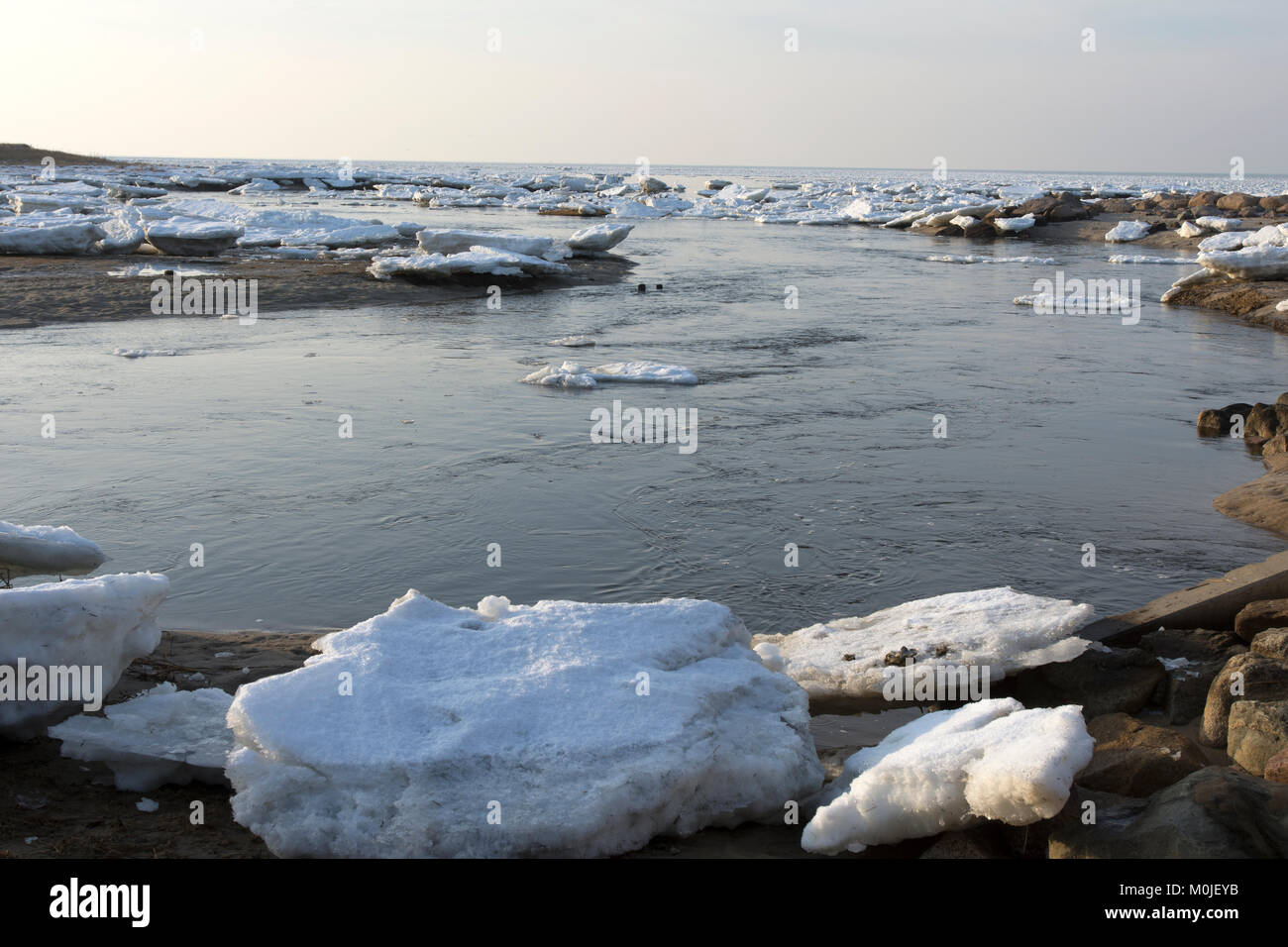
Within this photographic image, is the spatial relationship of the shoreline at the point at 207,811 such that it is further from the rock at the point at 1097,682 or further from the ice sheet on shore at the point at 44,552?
the ice sheet on shore at the point at 44,552

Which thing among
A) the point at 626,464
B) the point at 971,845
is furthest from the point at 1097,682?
the point at 626,464

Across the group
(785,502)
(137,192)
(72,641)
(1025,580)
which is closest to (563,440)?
(785,502)

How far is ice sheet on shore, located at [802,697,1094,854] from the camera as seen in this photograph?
321 cm

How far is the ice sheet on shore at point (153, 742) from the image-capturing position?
390 cm

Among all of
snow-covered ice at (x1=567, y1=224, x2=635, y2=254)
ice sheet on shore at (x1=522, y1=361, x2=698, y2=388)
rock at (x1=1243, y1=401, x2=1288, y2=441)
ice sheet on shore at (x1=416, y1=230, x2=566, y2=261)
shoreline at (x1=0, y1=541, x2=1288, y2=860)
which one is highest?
snow-covered ice at (x1=567, y1=224, x2=635, y2=254)

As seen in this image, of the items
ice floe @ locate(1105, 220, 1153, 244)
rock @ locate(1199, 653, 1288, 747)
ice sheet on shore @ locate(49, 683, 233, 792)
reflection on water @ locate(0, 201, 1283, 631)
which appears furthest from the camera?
ice floe @ locate(1105, 220, 1153, 244)

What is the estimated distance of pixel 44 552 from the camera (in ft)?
18.9

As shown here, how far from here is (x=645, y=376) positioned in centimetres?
1251

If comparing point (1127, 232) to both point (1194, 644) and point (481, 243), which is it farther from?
point (1194, 644)

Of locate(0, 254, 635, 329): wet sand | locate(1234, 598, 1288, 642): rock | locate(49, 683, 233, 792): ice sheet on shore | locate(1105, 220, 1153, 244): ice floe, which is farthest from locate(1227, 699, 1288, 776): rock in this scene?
locate(1105, 220, 1153, 244): ice floe

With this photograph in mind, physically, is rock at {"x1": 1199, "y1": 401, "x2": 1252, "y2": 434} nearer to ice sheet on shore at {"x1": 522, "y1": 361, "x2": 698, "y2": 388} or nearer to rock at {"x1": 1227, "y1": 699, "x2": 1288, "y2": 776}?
ice sheet on shore at {"x1": 522, "y1": 361, "x2": 698, "y2": 388}

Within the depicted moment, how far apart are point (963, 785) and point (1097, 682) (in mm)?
1866

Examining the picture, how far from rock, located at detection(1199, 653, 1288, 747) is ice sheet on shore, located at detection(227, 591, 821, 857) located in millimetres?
1808

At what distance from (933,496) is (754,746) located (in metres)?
5.14
